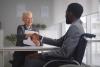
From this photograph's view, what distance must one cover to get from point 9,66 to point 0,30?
185 centimetres

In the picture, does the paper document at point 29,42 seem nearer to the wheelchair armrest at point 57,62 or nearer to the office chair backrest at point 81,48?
the wheelchair armrest at point 57,62

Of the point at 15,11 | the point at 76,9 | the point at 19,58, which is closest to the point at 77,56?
the point at 76,9

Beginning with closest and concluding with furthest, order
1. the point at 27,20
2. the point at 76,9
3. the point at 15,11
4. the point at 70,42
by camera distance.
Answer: the point at 70,42
the point at 76,9
the point at 27,20
the point at 15,11

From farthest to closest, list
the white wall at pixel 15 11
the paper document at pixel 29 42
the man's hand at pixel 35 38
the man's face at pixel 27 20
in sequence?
the white wall at pixel 15 11
the man's face at pixel 27 20
the paper document at pixel 29 42
the man's hand at pixel 35 38

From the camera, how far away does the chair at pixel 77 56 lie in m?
2.52

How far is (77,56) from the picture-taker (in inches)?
101

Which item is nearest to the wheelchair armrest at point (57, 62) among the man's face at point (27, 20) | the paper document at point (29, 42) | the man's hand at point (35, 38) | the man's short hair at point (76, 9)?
the man's short hair at point (76, 9)

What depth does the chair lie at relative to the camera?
8.26 feet

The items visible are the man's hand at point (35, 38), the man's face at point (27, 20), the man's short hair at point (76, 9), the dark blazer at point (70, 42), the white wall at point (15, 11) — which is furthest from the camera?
the white wall at point (15, 11)

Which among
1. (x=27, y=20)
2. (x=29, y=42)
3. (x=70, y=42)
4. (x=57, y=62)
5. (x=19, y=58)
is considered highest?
(x=27, y=20)

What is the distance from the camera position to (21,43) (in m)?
3.48

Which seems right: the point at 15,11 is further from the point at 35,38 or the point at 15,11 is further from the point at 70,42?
the point at 70,42

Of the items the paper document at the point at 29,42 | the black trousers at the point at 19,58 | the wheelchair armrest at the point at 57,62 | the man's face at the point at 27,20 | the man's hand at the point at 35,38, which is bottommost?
the black trousers at the point at 19,58

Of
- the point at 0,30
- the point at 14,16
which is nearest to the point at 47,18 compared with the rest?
the point at 14,16
